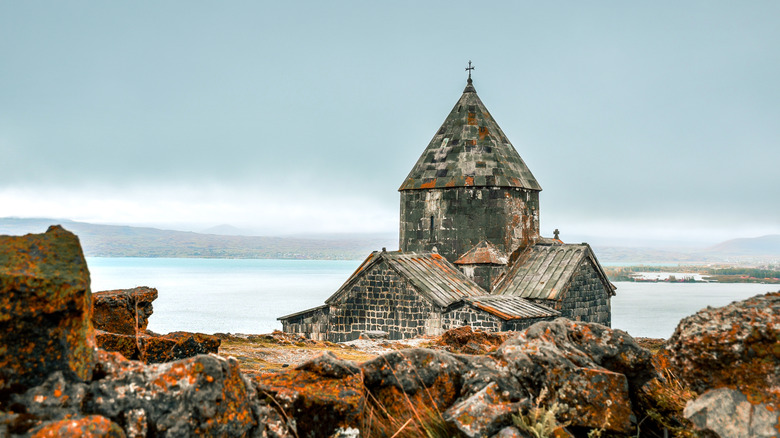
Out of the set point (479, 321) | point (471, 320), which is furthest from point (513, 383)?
point (471, 320)

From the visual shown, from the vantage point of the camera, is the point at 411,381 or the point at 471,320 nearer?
the point at 411,381

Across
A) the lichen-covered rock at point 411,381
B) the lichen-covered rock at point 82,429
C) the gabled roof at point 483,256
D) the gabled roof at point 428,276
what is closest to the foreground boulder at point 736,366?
the lichen-covered rock at point 411,381

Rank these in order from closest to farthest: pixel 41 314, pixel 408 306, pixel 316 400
→ pixel 41 314 < pixel 316 400 < pixel 408 306

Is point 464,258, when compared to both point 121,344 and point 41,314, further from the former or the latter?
point 41,314

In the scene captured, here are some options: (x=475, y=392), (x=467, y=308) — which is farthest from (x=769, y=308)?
(x=467, y=308)

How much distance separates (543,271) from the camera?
65.3ft

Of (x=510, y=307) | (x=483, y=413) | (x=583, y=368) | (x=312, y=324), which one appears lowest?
(x=312, y=324)

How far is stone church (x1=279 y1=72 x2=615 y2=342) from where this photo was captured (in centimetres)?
1795

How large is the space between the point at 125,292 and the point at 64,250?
13.0ft

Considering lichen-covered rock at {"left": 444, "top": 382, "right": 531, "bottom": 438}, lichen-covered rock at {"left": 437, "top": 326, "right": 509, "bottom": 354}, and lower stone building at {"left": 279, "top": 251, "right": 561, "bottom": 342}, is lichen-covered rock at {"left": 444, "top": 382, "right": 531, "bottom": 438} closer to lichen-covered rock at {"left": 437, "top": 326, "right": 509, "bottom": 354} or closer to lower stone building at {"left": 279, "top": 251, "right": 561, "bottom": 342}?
lichen-covered rock at {"left": 437, "top": 326, "right": 509, "bottom": 354}

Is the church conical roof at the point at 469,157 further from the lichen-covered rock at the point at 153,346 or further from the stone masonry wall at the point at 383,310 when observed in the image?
the lichen-covered rock at the point at 153,346

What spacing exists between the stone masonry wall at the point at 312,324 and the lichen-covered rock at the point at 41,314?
15.7 m

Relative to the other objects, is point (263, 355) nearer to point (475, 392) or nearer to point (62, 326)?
point (475, 392)

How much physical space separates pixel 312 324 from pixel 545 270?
6.79m
